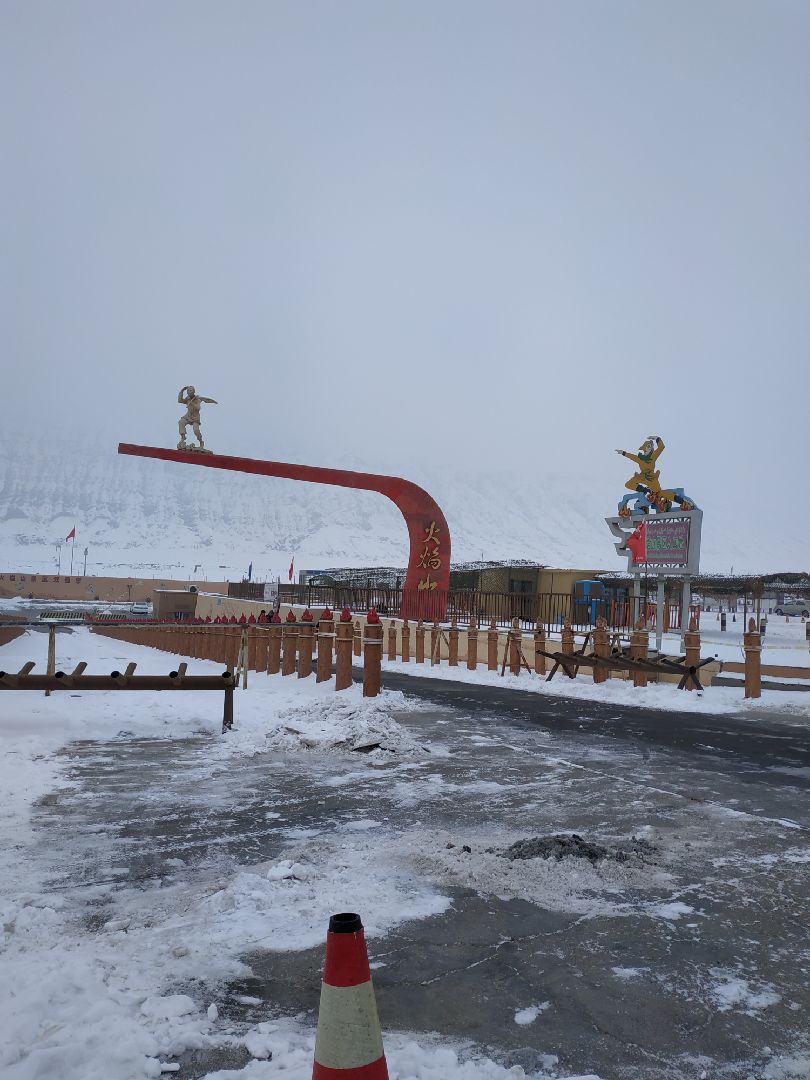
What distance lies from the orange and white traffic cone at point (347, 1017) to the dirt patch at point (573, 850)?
113 inches

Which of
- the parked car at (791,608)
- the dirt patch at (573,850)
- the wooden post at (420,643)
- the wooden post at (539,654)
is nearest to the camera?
the dirt patch at (573,850)

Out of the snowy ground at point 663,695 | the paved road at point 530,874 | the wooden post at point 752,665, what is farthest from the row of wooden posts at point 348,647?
the paved road at point 530,874

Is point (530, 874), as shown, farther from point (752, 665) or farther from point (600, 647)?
point (600, 647)

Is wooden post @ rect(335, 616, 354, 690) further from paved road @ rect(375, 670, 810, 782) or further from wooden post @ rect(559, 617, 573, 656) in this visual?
wooden post @ rect(559, 617, 573, 656)

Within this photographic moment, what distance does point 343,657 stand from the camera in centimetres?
1258

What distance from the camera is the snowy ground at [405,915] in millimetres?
2816

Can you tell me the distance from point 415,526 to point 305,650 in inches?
595

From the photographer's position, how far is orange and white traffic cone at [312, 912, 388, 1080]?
7.04 feet

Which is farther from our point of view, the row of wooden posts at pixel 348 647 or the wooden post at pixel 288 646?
the wooden post at pixel 288 646

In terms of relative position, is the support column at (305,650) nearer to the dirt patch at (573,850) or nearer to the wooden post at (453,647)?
the wooden post at (453,647)

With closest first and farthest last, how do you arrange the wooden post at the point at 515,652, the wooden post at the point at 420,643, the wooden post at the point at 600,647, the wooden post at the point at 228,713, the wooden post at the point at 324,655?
the wooden post at the point at 228,713 < the wooden post at the point at 324,655 < the wooden post at the point at 600,647 < the wooden post at the point at 515,652 < the wooden post at the point at 420,643

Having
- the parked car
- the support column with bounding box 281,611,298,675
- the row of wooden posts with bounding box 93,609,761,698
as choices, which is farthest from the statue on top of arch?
the parked car

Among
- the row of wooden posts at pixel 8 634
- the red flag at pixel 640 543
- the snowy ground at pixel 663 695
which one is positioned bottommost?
the row of wooden posts at pixel 8 634

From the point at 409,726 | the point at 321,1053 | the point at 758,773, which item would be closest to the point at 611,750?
the point at 758,773
